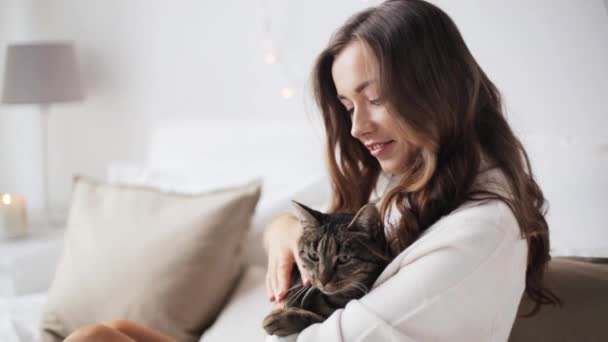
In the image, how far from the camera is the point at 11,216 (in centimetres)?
276

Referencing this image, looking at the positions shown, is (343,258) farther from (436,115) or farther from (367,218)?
(436,115)

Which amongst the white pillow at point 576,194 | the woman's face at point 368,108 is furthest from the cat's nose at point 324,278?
the white pillow at point 576,194

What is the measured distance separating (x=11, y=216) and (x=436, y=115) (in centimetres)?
218

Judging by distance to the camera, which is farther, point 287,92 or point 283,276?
point 287,92

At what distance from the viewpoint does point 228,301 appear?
187 cm

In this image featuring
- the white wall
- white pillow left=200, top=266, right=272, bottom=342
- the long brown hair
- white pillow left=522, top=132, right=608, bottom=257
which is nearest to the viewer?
the long brown hair

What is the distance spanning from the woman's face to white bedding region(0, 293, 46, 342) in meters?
1.14

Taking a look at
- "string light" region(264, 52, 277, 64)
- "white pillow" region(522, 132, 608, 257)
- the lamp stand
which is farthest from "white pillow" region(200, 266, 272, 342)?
the lamp stand

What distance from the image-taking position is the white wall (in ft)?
5.79

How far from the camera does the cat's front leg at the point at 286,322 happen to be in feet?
3.88

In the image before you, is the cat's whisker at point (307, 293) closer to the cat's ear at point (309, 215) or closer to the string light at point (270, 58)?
the cat's ear at point (309, 215)

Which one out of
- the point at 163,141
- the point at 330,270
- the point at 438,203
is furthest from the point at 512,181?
the point at 163,141

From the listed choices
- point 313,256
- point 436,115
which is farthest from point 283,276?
point 436,115

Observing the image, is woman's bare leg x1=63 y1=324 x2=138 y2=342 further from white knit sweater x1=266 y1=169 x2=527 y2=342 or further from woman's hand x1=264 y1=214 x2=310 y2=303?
white knit sweater x1=266 y1=169 x2=527 y2=342
